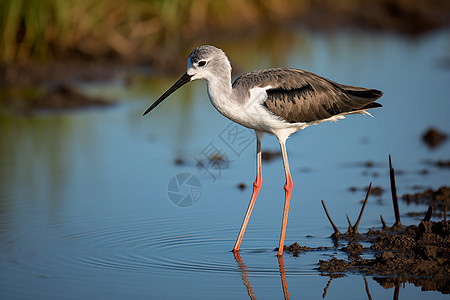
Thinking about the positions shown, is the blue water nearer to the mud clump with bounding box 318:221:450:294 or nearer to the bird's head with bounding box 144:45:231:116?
the mud clump with bounding box 318:221:450:294

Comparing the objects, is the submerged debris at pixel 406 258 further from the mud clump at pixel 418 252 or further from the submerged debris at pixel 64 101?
the submerged debris at pixel 64 101

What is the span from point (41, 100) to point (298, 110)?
6.61 meters

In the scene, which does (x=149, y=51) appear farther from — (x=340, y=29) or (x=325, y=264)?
(x=325, y=264)

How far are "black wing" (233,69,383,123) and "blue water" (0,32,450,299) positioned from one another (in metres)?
1.08

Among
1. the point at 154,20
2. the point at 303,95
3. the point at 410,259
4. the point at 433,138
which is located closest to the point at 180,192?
the point at 303,95

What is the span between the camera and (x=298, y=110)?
24.9 feet

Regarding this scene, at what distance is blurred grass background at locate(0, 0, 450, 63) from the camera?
15.0 meters

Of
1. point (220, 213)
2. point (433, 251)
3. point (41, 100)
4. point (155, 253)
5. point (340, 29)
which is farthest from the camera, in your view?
point (340, 29)

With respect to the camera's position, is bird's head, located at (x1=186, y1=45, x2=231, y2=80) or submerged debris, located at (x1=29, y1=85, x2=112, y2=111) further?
submerged debris, located at (x1=29, y1=85, x2=112, y2=111)

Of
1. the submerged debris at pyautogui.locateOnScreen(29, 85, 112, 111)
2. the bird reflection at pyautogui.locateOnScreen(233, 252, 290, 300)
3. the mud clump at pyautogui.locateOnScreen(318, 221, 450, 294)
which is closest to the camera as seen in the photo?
the bird reflection at pyautogui.locateOnScreen(233, 252, 290, 300)

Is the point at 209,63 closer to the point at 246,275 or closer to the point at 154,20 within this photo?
the point at 246,275

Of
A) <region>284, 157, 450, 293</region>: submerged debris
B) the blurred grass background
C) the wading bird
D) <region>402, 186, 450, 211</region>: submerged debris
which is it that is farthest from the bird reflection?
the blurred grass background

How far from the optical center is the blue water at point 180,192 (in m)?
6.44

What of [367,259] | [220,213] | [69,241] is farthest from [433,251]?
[69,241]
